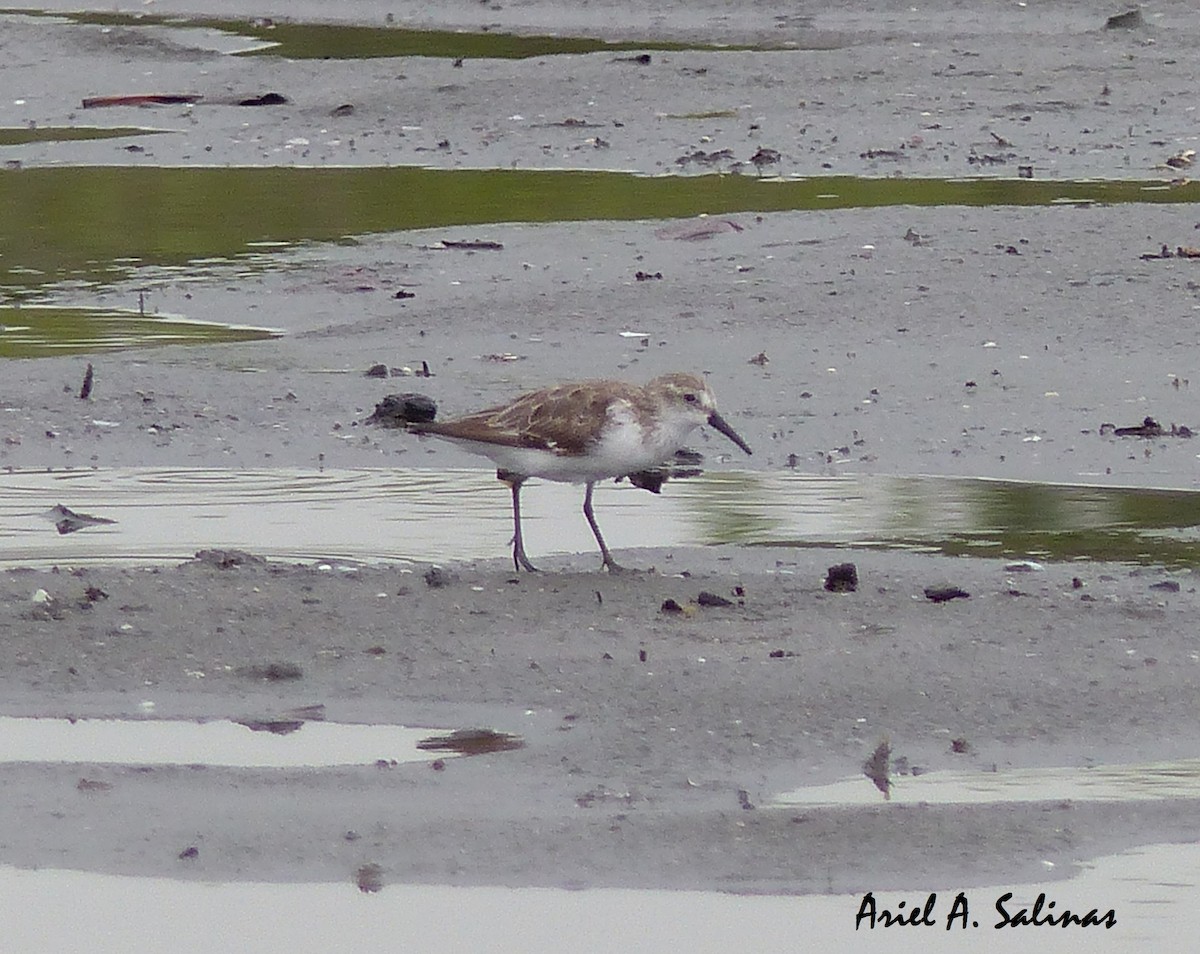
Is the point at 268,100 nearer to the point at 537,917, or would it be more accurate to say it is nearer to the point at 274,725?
the point at 274,725

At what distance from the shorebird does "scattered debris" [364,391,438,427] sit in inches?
59.8

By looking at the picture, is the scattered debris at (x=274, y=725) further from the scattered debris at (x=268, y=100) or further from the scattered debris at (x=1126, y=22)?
the scattered debris at (x=1126, y=22)

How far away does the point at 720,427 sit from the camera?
812cm

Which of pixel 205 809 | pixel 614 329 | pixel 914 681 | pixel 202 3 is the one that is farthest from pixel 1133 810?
pixel 202 3

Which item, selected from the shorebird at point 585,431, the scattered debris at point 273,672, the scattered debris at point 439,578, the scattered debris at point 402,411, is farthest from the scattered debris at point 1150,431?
the scattered debris at point 273,672

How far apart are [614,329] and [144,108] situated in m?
8.86

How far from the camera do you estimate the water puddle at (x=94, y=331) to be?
1116 centimetres

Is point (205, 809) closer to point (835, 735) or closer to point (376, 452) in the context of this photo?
point (835, 735)

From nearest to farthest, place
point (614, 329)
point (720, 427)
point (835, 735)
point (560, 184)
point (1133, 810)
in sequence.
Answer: point (1133, 810) → point (835, 735) → point (720, 427) → point (614, 329) → point (560, 184)

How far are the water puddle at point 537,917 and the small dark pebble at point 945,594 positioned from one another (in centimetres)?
188

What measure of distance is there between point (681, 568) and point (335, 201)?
25.9ft

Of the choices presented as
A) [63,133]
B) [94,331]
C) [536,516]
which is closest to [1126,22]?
[63,133]

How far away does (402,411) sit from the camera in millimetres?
9484

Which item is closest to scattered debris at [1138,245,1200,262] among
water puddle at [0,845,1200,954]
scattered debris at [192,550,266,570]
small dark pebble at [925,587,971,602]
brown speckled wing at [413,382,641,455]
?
brown speckled wing at [413,382,641,455]
